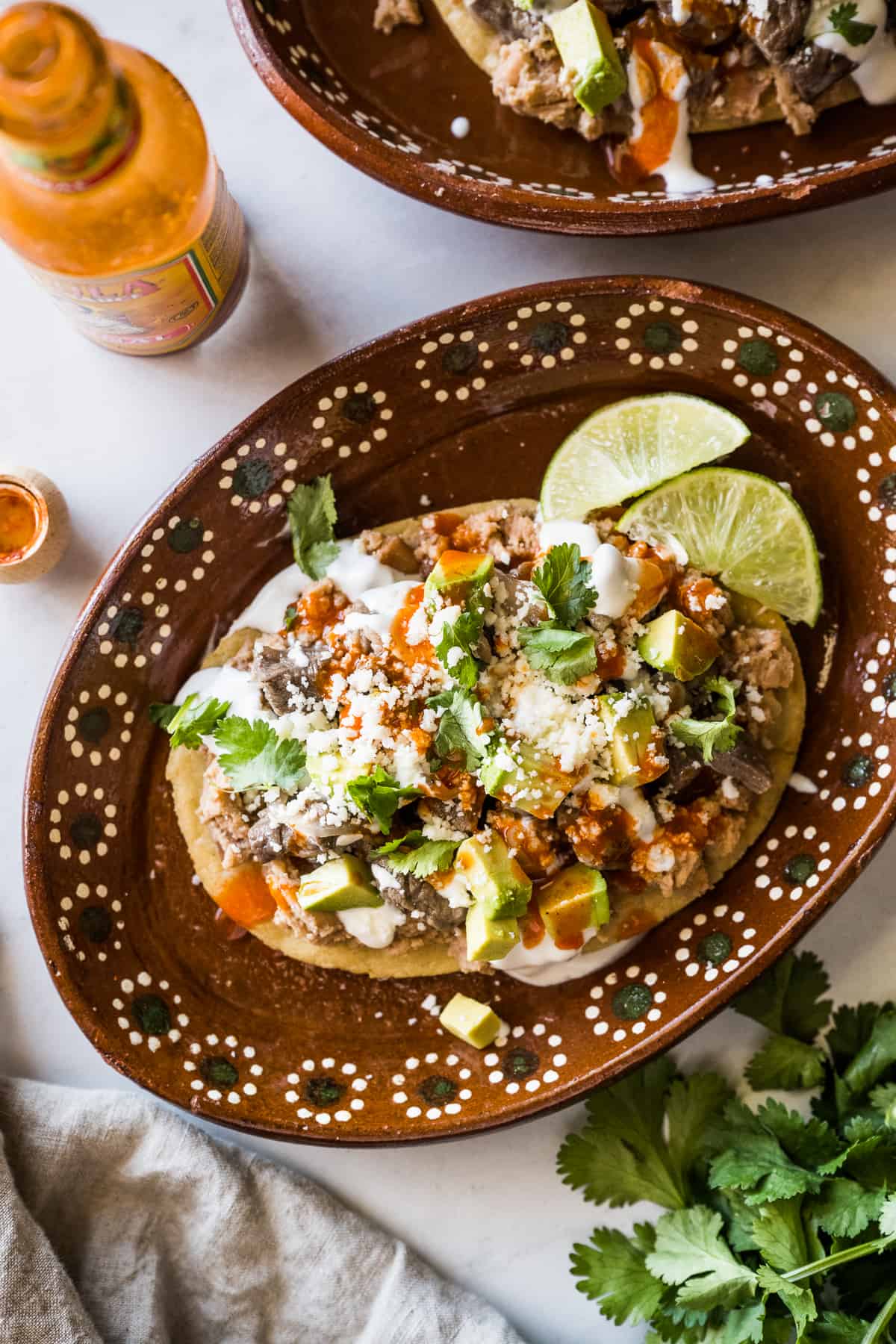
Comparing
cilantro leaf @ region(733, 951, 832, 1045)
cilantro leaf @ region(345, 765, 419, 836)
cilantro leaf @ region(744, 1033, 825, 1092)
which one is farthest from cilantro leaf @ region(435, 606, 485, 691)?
cilantro leaf @ region(744, 1033, 825, 1092)

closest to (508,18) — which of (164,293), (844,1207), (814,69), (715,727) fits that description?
(814,69)

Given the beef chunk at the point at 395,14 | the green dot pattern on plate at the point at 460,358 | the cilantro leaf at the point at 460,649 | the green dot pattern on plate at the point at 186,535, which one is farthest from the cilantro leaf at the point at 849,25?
the green dot pattern on plate at the point at 186,535

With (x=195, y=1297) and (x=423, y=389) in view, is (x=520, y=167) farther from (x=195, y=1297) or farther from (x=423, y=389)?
(x=195, y=1297)

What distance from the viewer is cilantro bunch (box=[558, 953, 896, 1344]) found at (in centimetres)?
368

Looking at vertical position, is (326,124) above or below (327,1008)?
above

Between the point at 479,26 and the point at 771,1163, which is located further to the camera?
the point at 479,26

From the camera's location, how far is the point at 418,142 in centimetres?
410

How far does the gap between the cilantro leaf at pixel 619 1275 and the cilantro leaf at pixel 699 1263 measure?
52 millimetres

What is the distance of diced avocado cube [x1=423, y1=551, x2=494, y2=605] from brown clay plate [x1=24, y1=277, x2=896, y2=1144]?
0.45 metres

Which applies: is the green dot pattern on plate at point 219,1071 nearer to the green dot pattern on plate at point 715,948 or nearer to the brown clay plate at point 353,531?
the brown clay plate at point 353,531

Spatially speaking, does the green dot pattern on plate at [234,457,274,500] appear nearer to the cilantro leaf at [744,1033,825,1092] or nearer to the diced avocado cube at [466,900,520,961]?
the diced avocado cube at [466,900,520,961]

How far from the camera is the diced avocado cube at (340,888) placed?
143 inches

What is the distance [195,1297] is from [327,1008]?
3.60 feet

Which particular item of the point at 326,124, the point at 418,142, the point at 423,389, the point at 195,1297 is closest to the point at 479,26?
the point at 418,142
